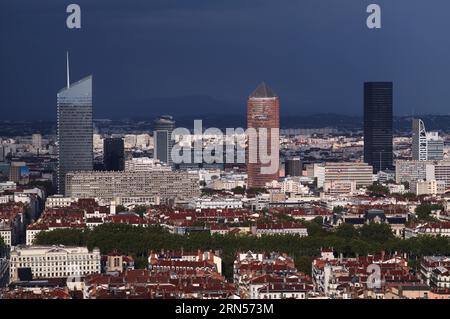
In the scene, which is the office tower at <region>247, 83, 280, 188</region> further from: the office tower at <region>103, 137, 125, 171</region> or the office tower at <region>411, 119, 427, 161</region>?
the office tower at <region>411, 119, 427, 161</region>

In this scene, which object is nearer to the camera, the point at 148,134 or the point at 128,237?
the point at 128,237

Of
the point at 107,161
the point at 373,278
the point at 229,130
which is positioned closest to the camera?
the point at 373,278

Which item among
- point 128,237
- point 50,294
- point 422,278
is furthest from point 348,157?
point 50,294

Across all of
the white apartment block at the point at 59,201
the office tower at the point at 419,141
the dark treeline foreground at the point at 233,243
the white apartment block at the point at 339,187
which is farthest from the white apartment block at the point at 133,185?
the office tower at the point at 419,141

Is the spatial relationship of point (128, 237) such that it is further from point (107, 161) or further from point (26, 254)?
point (107, 161)
